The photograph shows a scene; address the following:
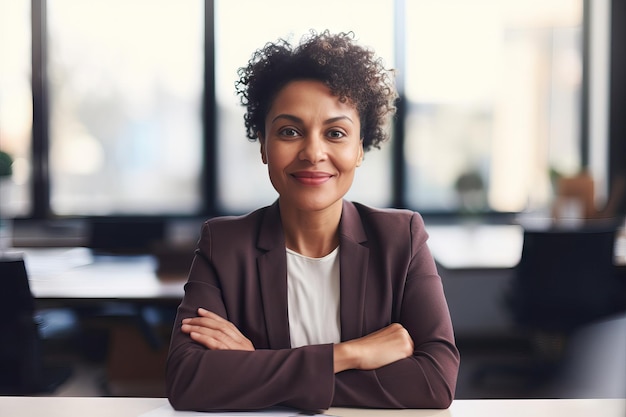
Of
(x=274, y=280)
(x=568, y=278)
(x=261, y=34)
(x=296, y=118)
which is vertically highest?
(x=261, y=34)

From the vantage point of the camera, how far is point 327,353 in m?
1.28

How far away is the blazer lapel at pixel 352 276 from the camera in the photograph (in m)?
1.49

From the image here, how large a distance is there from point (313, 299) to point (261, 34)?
156 inches

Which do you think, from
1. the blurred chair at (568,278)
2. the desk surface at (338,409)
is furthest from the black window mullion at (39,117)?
the desk surface at (338,409)


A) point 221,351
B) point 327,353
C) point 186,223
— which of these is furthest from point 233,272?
point 186,223

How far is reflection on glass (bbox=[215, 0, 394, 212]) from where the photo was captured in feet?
16.9

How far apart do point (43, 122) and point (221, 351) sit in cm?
438

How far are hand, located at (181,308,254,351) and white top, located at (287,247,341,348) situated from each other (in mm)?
141

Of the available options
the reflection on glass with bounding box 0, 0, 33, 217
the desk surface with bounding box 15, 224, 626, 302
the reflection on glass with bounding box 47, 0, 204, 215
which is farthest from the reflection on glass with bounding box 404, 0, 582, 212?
the reflection on glass with bounding box 0, 0, 33, 217

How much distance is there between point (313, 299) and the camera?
1.55m

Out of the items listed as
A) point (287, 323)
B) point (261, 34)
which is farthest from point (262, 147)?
point (261, 34)

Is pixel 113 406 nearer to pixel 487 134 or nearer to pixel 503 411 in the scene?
pixel 503 411

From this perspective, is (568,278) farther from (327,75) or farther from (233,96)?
(233,96)

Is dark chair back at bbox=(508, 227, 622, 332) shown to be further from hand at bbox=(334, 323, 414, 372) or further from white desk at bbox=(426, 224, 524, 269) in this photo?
hand at bbox=(334, 323, 414, 372)
